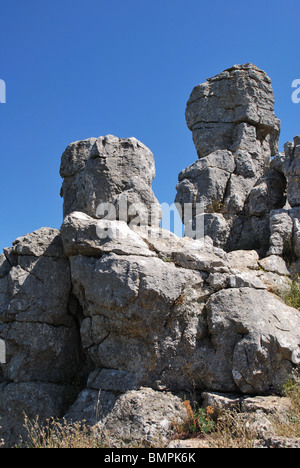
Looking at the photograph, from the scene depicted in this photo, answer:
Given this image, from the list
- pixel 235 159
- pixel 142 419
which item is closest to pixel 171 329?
pixel 142 419

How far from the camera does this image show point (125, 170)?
10305mm

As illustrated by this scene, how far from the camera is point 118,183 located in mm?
10188

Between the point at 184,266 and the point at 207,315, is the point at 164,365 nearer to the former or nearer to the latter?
the point at 207,315

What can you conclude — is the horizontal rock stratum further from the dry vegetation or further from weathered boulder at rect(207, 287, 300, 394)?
the dry vegetation

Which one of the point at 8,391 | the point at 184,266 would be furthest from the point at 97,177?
the point at 8,391

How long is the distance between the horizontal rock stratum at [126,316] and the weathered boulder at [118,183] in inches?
1.2

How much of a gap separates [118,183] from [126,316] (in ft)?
12.1

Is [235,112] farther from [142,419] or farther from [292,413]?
[142,419]

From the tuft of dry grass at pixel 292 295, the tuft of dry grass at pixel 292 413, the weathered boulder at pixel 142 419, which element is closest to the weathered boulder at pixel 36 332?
the weathered boulder at pixel 142 419

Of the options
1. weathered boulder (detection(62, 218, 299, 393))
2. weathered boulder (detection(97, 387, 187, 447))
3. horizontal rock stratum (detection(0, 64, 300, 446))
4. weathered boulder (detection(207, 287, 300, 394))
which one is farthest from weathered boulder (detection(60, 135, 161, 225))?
weathered boulder (detection(97, 387, 187, 447))

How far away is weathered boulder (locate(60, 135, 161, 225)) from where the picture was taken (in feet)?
32.5

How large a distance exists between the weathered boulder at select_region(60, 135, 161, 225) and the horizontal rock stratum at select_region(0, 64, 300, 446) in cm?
3
